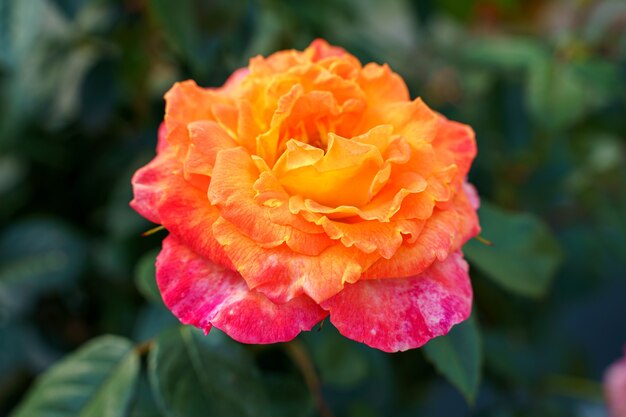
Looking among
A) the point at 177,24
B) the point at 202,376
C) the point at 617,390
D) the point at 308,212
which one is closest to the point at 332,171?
the point at 308,212

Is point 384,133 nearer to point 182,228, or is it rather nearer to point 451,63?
point 182,228

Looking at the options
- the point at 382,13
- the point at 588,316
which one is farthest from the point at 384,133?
the point at 588,316

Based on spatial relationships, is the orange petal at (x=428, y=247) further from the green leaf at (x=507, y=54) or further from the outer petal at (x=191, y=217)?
the green leaf at (x=507, y=54)

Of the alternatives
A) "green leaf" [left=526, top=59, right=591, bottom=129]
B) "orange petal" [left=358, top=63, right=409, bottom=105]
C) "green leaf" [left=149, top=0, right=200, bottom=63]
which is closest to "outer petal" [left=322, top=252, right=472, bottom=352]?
"orange petal" [left=358, top=63, right=409, bottom=105]

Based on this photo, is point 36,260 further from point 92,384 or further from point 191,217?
point 191,217

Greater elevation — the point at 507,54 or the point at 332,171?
the point at 332,171

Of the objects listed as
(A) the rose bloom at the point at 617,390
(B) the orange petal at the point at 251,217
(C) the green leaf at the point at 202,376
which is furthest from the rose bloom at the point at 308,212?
(A) the rose bloom at the point at 617,390

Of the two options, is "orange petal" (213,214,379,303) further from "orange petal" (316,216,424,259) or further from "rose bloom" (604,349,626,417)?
"rose bloom" (604,349,626,417)
